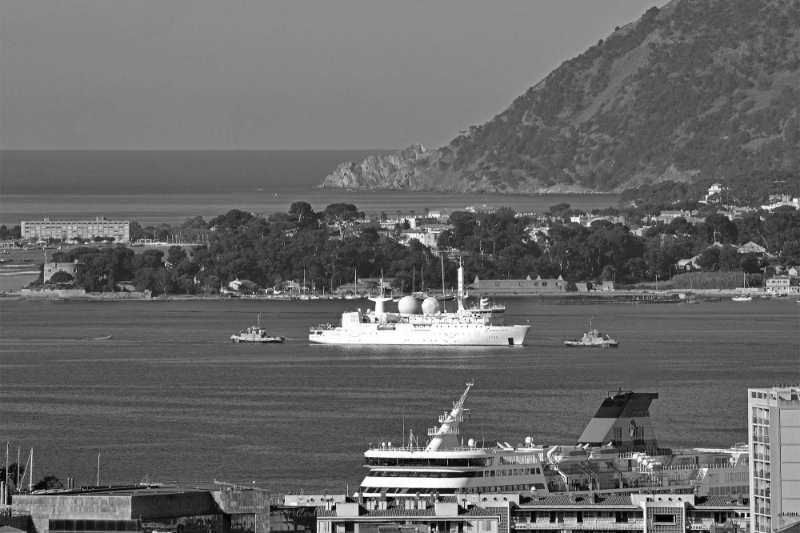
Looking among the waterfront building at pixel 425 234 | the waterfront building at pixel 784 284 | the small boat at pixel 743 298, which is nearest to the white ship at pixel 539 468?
the small boat at pixel 743 298

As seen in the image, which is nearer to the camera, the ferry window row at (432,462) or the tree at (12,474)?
the ferry window row at (432,462)

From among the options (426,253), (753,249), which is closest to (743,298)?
(753,249)

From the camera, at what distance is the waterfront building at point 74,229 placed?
456 ft

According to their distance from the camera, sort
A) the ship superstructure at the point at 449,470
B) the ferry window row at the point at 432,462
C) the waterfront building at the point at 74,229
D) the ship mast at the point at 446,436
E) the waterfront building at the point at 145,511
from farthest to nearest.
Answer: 1. the waterfront building at the point at 74,229
2. the ship mast at the point at 446,436
3. the ferry window row at the point at 432,462
4. the ship superstructure at the point at 449,470
5. the waterfront building at the point at 145,511

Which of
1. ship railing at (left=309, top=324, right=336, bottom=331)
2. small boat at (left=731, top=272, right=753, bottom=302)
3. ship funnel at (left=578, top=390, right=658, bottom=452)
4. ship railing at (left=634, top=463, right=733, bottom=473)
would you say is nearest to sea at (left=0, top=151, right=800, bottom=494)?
ship railing at (left=309, top=324, right=336, bottom=331)

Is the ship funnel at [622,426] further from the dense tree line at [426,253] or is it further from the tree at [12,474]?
the dense tree line at [426,253]

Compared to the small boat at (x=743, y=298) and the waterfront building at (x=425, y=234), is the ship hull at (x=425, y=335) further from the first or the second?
the waterfront building at (x=425, y=234)

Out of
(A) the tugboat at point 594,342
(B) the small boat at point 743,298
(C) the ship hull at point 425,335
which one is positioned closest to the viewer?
(A) the tugboat at point 594,342

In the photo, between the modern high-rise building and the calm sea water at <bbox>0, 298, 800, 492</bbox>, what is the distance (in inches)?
518

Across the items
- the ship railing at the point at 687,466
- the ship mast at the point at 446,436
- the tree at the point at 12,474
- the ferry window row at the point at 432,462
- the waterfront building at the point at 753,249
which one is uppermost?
the waterfront building at the point at 753,249

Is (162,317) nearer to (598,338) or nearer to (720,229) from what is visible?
(598,338)

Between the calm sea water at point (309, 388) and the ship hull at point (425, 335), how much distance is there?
1198mm

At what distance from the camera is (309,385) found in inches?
2200

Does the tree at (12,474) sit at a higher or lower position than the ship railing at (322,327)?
lower
